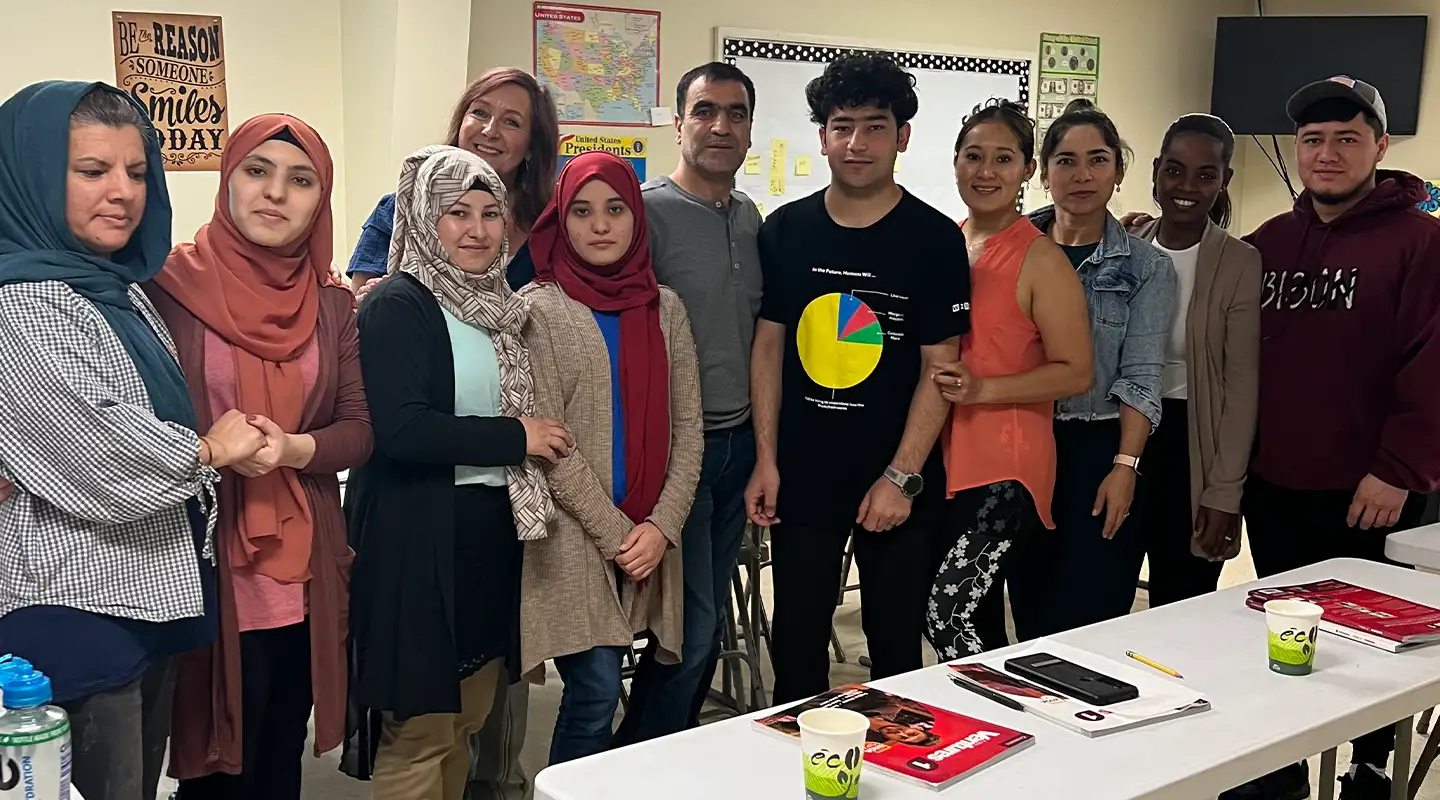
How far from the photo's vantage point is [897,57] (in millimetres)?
5570

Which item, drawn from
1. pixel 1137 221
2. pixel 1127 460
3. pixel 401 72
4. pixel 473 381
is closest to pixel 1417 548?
pixel 1127 460

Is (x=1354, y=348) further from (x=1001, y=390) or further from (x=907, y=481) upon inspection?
(x=907, y=481)

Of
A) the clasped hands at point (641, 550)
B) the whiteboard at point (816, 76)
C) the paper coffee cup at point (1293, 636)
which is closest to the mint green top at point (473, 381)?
the clasped hands at point (641, 550)

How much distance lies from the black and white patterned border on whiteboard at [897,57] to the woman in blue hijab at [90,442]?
11.5 feet

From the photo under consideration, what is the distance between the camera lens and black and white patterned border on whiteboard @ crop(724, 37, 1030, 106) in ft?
16.7

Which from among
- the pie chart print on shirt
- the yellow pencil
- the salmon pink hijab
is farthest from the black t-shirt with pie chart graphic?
the salmon pink hijab

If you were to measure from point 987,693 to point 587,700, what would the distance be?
88cm

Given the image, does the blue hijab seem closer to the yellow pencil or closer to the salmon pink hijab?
the salmon pink hijab

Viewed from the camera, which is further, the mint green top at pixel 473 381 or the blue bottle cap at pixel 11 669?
the mint green top at pixel 473 381

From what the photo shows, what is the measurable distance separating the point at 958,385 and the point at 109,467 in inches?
58.2

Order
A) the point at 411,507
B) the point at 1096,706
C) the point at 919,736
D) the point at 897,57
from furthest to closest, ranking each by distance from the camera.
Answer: the point at 897,57, the point at 411,507, the point at 1096,706, the point at 919,736

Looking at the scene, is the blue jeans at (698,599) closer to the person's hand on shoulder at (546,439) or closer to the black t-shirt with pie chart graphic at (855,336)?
the black t-shirt with pie chart graphic at (855,336)

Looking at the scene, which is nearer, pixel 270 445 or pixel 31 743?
pixel 31 743

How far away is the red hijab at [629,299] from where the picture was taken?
225 centimetres
